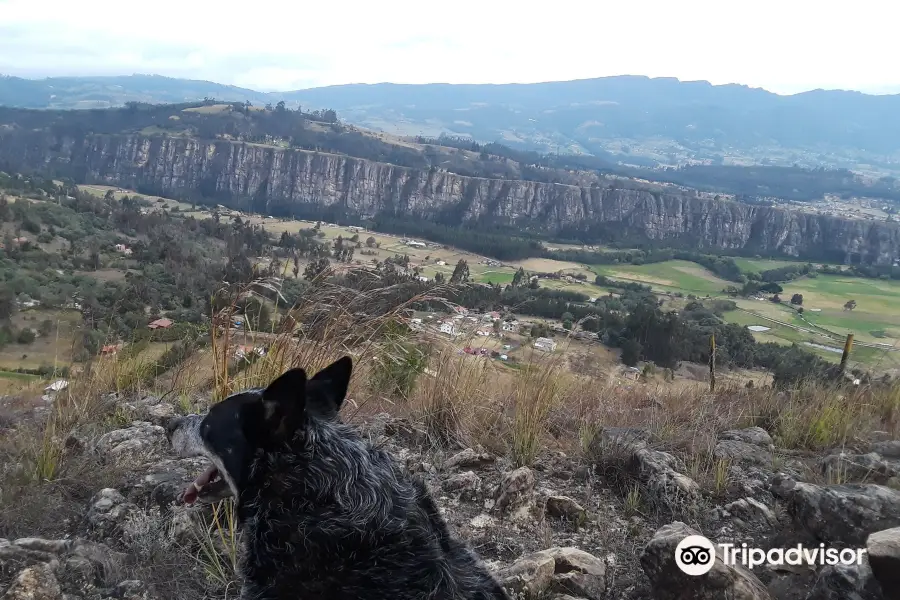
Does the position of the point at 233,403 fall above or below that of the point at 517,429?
above

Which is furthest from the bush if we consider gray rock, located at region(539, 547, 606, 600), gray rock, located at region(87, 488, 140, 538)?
gray rock, located at region(539, 547, 606, 600)

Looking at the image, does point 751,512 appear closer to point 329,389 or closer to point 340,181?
point 329,389

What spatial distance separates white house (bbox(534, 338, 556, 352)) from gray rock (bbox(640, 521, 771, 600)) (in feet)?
8.22

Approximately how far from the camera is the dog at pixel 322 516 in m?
2.02

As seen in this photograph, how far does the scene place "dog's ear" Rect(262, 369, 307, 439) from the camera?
1946 millimetres

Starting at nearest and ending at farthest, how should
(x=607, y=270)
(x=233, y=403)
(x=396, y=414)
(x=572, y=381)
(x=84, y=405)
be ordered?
(x=233, y=403) < (x=84, y=405) < (x=396, y=414) < (x=572, y=381) < (x=607, y=270)

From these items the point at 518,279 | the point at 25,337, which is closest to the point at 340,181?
the point at 518,279

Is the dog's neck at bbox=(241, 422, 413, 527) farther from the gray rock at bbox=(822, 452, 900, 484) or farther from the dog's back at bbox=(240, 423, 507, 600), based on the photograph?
the gray rock at bbox=(822, 452, 900, 484)

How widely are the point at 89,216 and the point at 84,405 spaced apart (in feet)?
200

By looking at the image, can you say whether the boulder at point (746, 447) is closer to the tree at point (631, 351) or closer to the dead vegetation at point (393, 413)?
the dead vegetation at point (393, 413)

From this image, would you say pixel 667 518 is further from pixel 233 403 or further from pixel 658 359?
pixel 658 359

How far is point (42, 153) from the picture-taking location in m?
106

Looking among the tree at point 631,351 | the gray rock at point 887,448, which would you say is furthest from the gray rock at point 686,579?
the tree at point 631,351

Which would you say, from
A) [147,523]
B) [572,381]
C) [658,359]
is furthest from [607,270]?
[147,523]
